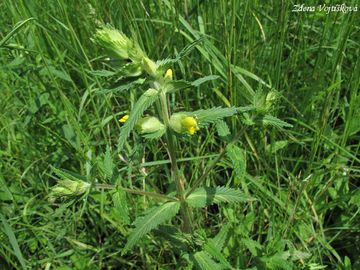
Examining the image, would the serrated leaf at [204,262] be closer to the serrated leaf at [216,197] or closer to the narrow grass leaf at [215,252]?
the narrow grass leaf at [215,252]

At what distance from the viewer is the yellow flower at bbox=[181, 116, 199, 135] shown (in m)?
1.02

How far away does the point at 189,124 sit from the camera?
3.36ft

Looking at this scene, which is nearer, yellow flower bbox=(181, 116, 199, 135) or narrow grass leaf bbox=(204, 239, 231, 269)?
yellow flower bbox=(181, 116, 199, 135)

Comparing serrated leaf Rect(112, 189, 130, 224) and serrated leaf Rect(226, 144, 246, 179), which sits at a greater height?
serrated leaf Rect(226, 144, 246, 179)

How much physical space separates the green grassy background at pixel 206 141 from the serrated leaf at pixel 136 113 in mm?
473

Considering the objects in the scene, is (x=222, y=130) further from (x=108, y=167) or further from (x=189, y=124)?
(x=108, y=167)

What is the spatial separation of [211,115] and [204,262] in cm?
42

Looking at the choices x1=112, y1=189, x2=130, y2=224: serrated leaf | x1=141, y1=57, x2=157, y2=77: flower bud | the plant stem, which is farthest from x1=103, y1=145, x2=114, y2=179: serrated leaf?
x1=141, y1=57, x2=157, y2=77: flower bud

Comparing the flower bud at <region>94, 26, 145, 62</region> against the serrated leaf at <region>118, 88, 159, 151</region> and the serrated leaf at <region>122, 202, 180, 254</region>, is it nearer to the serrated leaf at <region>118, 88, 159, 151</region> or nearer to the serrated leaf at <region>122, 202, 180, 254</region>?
the serrated leaf at <region>118, 88, 159, 151</region>

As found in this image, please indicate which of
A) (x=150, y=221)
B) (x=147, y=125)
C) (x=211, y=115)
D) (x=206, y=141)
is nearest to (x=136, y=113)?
(x=147, y=125)

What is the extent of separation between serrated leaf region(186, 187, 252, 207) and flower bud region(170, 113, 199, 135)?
0.78 ft

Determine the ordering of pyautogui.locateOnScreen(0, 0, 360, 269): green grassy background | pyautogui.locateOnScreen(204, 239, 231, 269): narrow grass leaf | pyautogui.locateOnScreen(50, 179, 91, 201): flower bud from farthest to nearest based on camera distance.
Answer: pyautogui.locateOnScreen(0, 0, 360, 269): green grassy background, pyautogui.locateOnScreen(204, 239, 231, 269): narrow grass leaf, pyautogui.locateOnScreen(50, 179, 91, 201): flower bud

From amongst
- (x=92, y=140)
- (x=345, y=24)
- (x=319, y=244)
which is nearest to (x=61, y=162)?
(x=92, y=140)

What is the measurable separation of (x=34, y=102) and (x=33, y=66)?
6.7 inches
